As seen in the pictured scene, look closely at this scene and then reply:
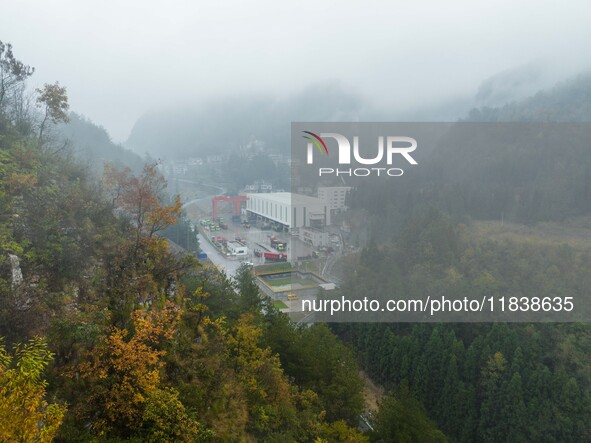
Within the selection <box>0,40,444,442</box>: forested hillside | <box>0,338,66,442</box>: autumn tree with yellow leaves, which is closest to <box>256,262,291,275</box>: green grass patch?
<box>0,40,444,442</box>: forested hillside

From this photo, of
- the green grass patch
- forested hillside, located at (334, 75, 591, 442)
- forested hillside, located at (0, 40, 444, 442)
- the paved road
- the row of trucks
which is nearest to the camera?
forested hillside, located at (0, 40, 444, 442)

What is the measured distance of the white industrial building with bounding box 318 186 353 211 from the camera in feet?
32.5

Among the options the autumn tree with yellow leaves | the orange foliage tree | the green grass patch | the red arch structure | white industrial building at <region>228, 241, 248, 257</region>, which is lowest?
white industrial building at <region>228, 241, 248, 257</region>

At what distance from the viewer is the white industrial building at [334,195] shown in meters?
9.90

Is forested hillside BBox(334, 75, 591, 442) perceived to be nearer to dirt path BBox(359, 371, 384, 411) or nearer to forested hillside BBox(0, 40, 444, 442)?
dirt path BBox(359, 371, 384, 411)

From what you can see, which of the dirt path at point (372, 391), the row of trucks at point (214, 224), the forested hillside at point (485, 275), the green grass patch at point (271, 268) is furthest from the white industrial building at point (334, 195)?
the row of trucks at point (214, 224)

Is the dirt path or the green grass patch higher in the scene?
the green grass patch

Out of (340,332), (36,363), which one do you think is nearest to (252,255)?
(340,332)

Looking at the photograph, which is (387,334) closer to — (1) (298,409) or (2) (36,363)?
(1) (298,409)

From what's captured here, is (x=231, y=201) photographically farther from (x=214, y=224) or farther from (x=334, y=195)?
(x=334, y=195)

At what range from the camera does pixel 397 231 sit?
1423cm

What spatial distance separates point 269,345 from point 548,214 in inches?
546

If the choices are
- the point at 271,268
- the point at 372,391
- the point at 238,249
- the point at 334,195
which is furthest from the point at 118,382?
the point at 238,249

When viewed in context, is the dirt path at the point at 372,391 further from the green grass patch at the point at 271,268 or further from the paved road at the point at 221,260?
the paved road at the point at 221,260
